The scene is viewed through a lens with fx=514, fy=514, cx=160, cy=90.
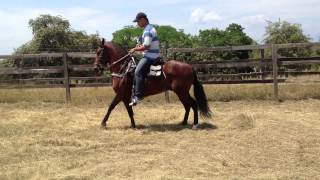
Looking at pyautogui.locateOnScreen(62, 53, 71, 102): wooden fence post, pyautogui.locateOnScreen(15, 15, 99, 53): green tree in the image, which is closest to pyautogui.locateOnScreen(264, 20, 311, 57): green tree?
pyautogui.locateOnScreen(15, 15, 99, 53): green tree

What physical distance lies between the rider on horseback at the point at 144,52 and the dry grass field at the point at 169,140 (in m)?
0.84

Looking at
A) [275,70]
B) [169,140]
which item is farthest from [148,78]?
[275,70]

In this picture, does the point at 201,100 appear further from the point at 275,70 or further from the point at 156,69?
the point at 275,70

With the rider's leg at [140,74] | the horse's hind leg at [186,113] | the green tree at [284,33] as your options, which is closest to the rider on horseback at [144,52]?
the rider's leg at [140,74]

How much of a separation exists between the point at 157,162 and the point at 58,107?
791cm

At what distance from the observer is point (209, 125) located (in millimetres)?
10625

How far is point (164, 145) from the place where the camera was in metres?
8.59

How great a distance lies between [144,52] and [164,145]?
2488 mm

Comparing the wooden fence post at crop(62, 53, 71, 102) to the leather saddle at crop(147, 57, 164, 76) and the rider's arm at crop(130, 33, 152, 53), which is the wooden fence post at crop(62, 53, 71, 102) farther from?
the rider's arm at crop(130, 33, 152, 53)

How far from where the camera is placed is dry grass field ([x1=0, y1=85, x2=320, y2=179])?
682 cm

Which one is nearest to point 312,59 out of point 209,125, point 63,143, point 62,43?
point 209,125

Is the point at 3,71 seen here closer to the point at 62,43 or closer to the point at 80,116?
the point at 80,116

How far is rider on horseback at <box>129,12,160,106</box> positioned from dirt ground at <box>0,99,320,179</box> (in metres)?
0.84

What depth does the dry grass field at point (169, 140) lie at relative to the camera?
22.4ft
